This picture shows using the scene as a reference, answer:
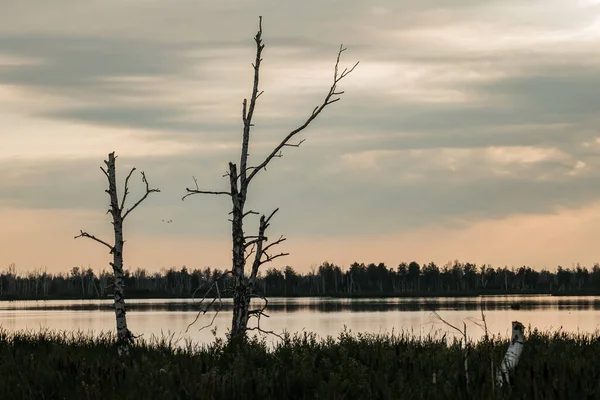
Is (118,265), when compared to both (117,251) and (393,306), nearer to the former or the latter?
(117,251)

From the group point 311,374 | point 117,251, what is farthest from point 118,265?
point 311,374

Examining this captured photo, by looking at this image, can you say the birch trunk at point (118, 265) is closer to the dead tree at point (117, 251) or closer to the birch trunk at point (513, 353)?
the dead tree at point (117, 251)

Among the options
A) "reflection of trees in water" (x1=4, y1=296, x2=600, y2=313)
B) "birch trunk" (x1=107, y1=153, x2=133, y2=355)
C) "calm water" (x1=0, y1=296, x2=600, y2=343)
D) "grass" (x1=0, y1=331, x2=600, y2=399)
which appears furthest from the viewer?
"reflection of trees in water" (x1=4, y1=296, x2=600, y2=313)

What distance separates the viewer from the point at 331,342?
17.3 metres

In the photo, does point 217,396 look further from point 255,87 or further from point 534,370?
point 255,87

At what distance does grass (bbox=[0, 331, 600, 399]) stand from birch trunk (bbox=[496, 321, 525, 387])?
0.17 m

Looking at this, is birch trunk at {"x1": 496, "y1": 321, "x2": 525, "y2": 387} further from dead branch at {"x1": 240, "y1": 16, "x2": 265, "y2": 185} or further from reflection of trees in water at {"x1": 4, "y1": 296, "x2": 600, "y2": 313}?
reflection of trees in water at {"x1": 4, "y1": 296, "x2": 600, "y2": 313}

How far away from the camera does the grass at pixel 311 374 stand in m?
11.2

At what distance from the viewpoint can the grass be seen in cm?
1120

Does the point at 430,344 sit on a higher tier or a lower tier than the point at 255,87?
lower

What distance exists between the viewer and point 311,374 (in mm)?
12547

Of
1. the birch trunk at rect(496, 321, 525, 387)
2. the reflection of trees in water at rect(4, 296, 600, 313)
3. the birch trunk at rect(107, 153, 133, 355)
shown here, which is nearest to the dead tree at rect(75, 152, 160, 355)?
the birch trunk at rect(107, 153, 133, 355)

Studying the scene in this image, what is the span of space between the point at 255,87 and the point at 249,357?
6280 mm

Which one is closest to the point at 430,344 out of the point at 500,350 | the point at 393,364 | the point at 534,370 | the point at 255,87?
the point at 500,350
